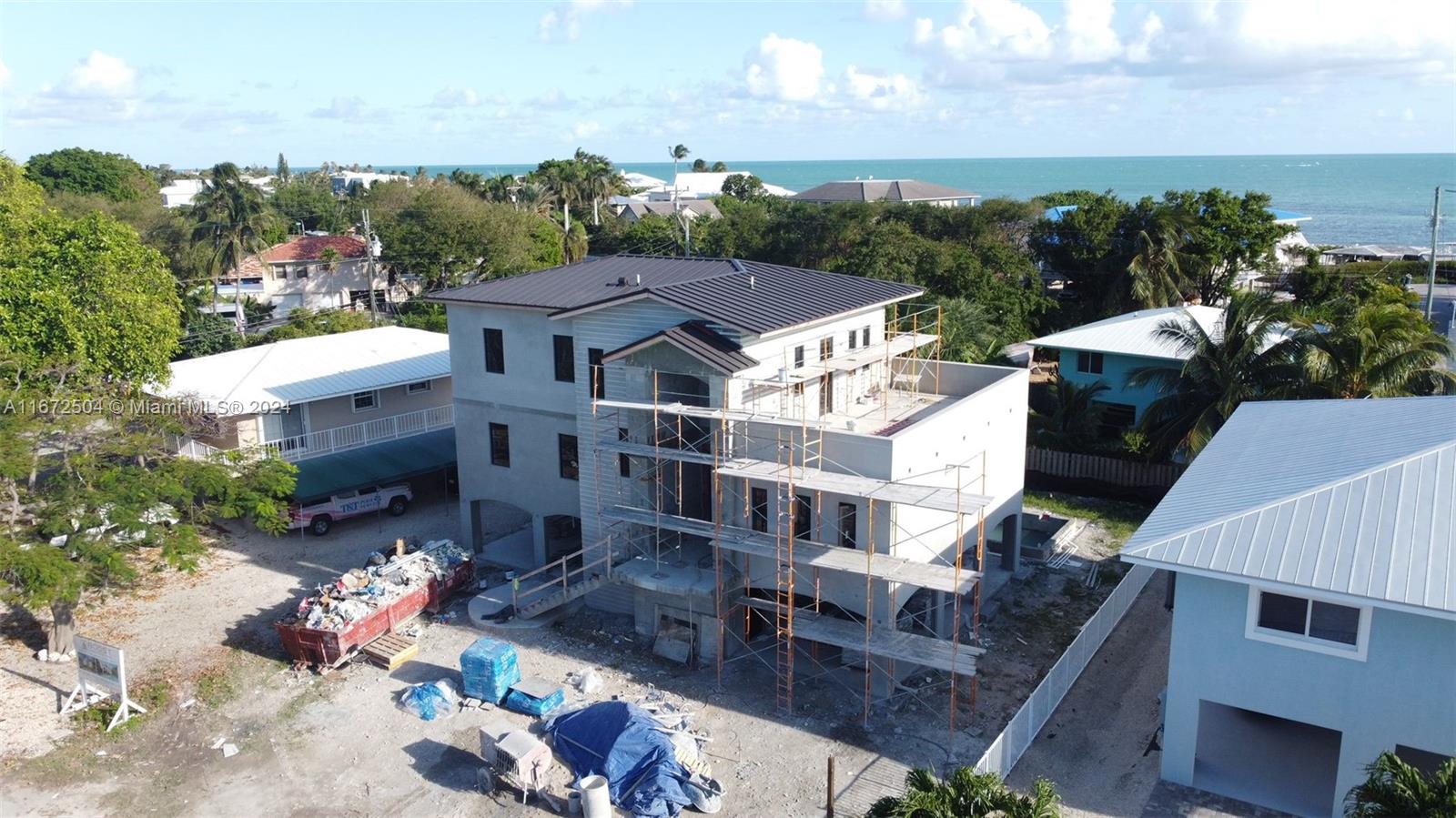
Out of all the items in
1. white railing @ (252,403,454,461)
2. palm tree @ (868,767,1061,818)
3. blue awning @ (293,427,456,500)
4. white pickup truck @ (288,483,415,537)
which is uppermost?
palm tree @ (868,767,1061,818)

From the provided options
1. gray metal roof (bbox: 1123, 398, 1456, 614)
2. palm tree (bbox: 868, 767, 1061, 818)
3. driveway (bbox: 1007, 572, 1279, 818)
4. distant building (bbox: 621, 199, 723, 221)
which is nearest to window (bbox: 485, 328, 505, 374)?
driveway (bbox: 1007, 572, 1279, 818)

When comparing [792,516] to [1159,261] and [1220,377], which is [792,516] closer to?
[1220,377]

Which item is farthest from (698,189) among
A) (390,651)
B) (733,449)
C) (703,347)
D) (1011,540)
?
(390,651)

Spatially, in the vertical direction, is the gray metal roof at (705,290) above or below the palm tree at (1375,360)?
Answer: above

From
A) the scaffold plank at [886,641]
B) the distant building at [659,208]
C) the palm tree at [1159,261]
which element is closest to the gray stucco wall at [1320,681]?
the scaffold plank at [886,641]

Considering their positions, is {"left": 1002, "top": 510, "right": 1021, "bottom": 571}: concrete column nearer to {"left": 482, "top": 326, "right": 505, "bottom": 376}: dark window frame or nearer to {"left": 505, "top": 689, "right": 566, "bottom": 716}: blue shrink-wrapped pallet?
{"left": 505, "top": 689, "right": 566, "bottom": 716}: blue shrink-wrapped pallet

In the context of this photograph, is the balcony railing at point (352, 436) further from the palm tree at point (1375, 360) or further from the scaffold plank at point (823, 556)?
the palm tree at point (1375, 360)
